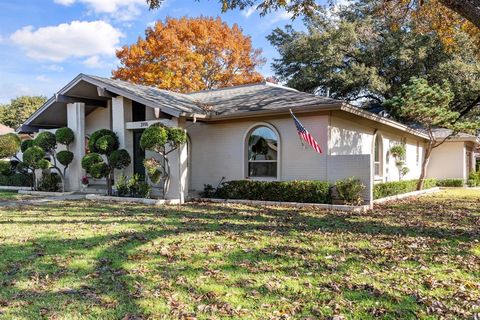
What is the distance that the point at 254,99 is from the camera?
14.5m

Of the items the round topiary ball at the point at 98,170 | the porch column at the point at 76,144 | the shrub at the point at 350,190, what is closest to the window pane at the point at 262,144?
the shrub at the point at 350,190

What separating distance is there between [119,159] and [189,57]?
18.0m

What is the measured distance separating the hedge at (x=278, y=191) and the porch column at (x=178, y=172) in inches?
54.0

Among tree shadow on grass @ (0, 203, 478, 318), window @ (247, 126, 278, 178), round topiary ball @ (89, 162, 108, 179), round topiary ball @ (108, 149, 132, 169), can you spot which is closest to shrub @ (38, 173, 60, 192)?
round topiary ball @ (89, 162, 108, 179)

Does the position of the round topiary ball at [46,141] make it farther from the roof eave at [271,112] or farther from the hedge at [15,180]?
the roof eave at [271,112]

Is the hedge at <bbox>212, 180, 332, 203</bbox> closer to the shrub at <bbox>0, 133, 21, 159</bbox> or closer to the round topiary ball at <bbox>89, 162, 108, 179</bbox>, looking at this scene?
the round topiary ball at <bbox>89, 162, 108, 179</bbox>

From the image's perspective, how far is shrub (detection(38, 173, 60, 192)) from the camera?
51.1ft

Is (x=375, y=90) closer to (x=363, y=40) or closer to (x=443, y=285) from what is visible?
(x=363, y=40)

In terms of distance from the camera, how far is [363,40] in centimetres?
2625

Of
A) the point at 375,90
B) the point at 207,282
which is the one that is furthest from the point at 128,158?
the point at 375,90

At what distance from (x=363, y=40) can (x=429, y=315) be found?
2543cm

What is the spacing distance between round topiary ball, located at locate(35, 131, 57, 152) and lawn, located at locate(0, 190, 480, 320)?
7.04 meters

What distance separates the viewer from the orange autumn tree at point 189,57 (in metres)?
29.4

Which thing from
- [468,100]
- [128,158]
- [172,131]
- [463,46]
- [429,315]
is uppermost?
[463,46]
